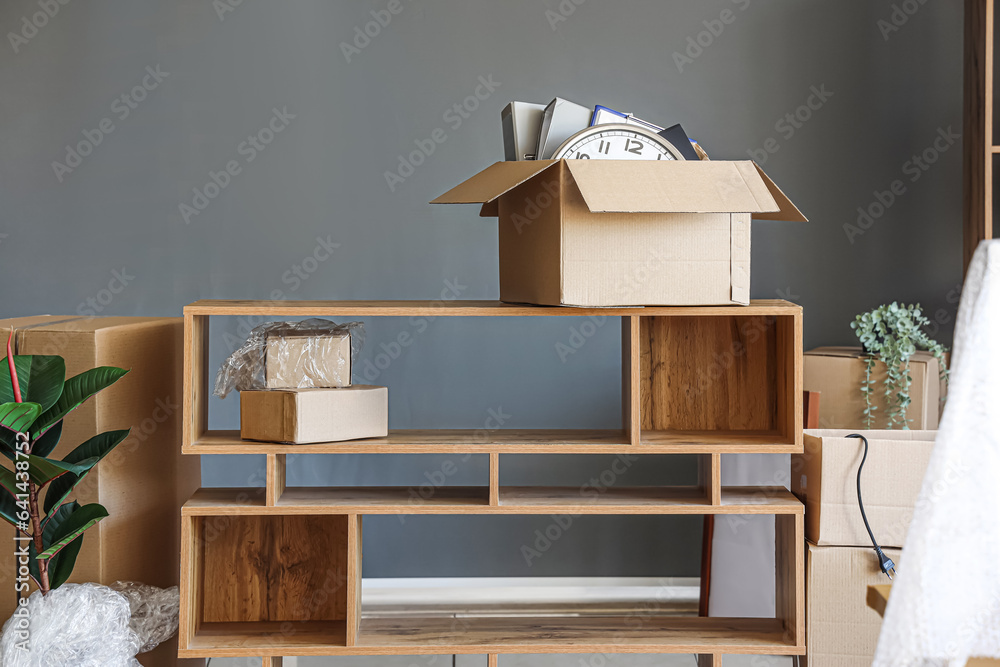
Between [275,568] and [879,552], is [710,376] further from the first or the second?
[275,568]

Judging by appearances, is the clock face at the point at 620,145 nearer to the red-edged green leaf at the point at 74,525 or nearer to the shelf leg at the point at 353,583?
the shelf leg at the point at 353,583

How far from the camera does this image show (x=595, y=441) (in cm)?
165

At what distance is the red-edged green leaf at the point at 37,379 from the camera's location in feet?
4.87

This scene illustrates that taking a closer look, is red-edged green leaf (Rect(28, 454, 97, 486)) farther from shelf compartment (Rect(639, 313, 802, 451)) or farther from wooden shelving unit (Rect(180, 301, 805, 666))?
shelf compartment (Rect(639, 313, 802, 451))

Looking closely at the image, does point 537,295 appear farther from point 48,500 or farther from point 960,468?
point 48,500

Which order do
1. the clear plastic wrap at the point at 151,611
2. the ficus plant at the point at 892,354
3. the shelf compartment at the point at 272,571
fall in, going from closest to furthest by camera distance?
the clear plastic wrap at the point at 151,611, the shelf compartment at the point at 272,571, the ficus plant at the point at 892,354

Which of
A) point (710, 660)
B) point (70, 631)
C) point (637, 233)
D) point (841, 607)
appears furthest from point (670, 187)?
point (70, 631)

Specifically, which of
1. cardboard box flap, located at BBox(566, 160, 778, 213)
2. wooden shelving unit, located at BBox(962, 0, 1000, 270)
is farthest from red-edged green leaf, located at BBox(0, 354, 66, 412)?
wooden shelving unit, located at BBox(962, 0, 1000, 270)

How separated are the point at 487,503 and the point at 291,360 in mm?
526

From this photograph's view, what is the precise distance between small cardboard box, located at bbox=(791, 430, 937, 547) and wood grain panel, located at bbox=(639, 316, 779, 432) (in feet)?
0.57

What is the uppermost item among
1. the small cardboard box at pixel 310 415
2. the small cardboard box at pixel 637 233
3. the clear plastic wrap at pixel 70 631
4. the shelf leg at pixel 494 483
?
the small cardboard box at pixel 637 233

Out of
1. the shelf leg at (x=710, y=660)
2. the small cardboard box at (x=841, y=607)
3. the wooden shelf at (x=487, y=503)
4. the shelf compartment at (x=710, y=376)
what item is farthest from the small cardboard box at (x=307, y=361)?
the small cardboard box at (x=841, y=607)

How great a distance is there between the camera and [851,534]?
Result: 5.37 ft

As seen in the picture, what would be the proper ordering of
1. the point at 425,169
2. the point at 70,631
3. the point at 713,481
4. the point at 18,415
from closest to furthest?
the point at 18,415
the point at 70,631
the point at 713,481
the point at 425,169
